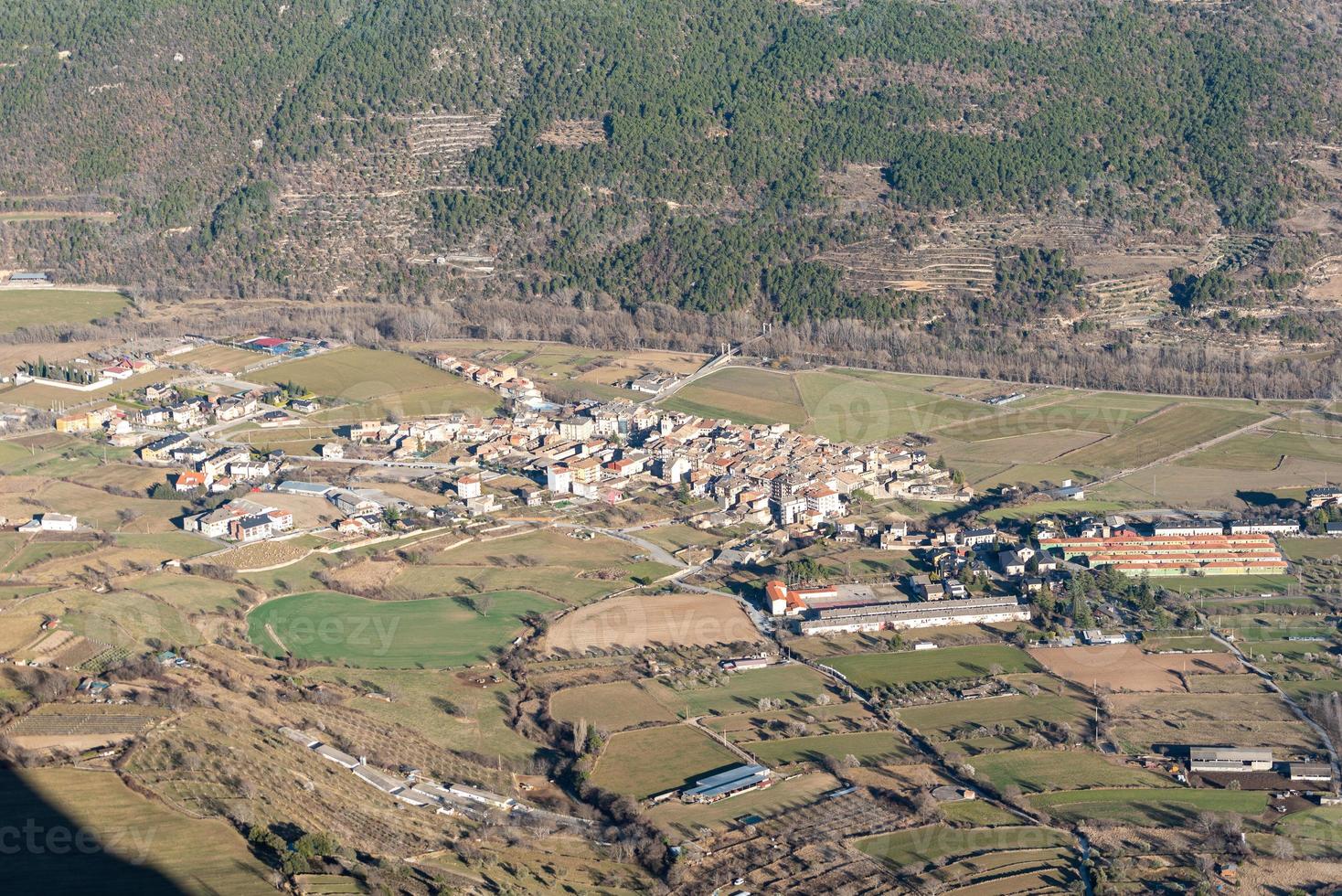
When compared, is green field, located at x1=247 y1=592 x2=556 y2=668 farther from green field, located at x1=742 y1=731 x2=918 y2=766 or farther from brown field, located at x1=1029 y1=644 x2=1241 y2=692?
brown field, located at x1=1029 y1=644 x2=1241 y2=692

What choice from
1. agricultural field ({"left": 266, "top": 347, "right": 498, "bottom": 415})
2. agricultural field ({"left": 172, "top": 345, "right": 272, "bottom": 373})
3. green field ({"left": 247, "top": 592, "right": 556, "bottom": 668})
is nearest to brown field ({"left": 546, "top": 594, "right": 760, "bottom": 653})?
green field ({"left": 247, "top": 592, "right": 556, "bottom": 668})

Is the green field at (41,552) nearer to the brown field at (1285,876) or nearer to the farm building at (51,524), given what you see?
the farm building at (51,524)

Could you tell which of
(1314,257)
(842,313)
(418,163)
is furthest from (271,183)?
(1314,257)

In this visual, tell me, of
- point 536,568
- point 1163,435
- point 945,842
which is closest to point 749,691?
point 945,842

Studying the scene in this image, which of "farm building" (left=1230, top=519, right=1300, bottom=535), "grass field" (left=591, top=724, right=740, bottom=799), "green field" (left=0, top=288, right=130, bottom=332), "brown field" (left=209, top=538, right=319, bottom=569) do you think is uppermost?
"green field" (left=0, top=288, right=130, bottom=332)

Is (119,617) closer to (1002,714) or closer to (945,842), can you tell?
(1002,714)
